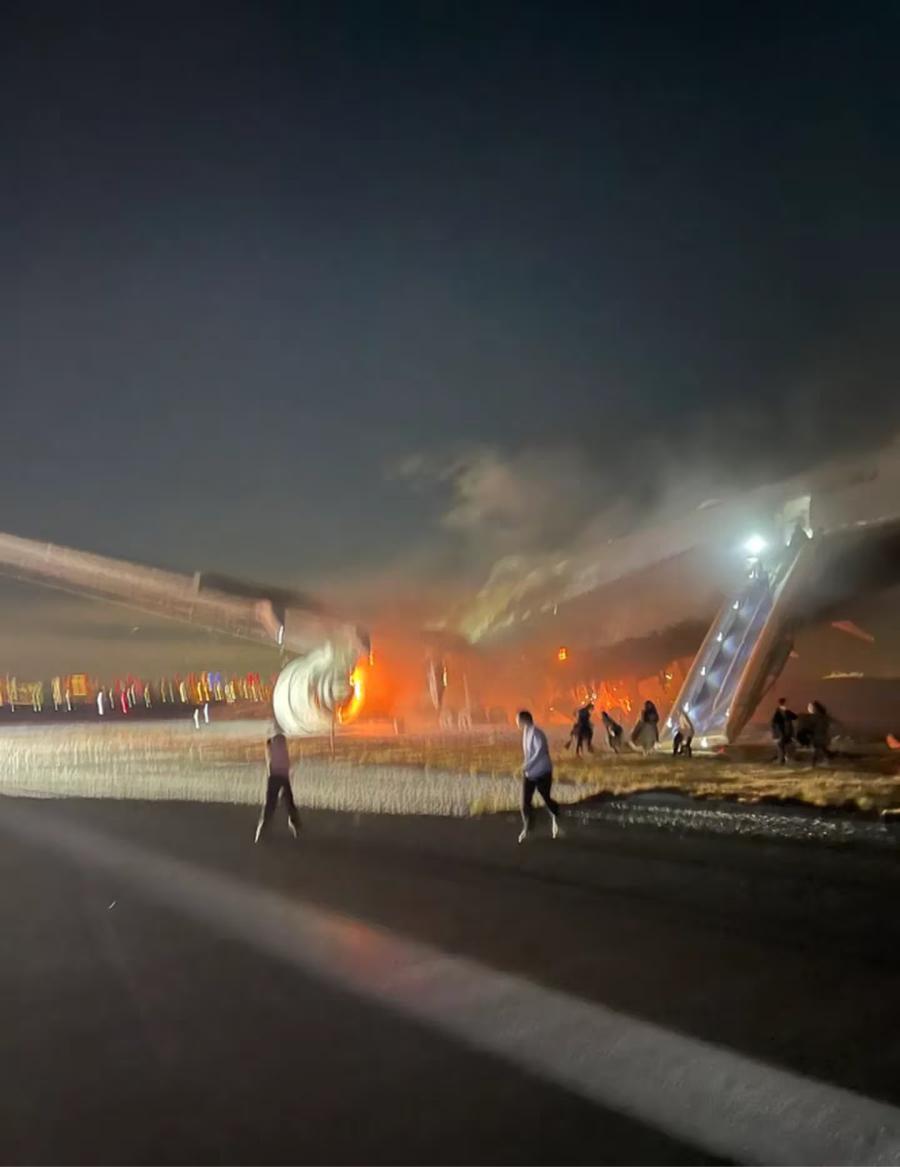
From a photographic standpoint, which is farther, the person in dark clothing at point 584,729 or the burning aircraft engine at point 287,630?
the burning aircraft engine at point 287,630

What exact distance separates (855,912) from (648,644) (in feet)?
5.72

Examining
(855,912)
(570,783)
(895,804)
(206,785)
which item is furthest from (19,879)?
(895,804)

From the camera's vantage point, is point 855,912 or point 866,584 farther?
point 866,584

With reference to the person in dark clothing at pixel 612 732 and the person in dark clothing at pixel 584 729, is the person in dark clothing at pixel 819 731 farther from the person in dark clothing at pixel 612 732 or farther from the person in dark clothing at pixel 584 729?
the person in dark clothing at pixel 584 729

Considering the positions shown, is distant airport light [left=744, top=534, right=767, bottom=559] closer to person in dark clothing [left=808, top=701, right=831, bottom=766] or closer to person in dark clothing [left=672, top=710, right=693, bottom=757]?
person in dark clothing [left=808, top=701, right=831, bottom=766]

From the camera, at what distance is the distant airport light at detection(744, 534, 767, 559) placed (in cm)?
491

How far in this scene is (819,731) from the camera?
469 centimetres

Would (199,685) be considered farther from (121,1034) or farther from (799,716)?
(799,716)

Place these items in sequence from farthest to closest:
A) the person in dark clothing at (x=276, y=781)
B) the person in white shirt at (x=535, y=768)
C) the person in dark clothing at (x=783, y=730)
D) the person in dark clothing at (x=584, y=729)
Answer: the person in dark clothing at (x=276, y=781), the person in dark clothing at (x=584, y=729), the person in white shirt at (x=535, y=768), the person in dark clothing at (x=783, y=730)

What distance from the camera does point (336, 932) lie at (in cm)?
415

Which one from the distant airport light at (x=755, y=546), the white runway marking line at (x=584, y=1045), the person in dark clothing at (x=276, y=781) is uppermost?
the distant airport light at (x=755, y=546)

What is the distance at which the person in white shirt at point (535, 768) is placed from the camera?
4871 millimetres

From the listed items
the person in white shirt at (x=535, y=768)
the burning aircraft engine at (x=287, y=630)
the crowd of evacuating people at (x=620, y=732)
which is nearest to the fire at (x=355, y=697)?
the burning aircraft engine at (x=287, y=630)

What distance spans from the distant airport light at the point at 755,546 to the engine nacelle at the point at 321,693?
226cm
